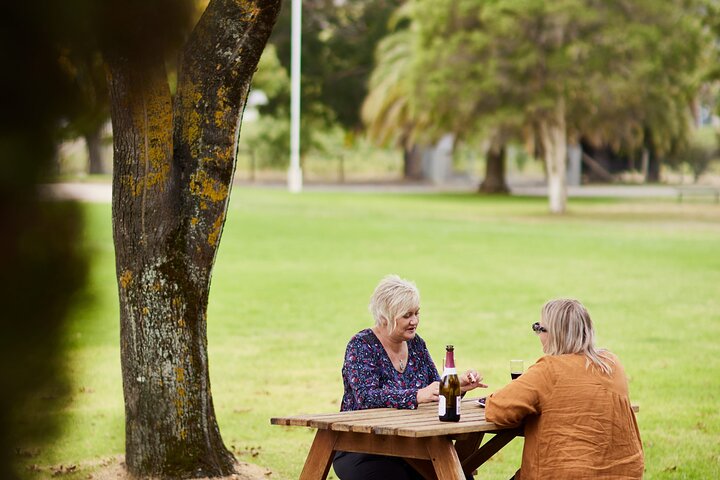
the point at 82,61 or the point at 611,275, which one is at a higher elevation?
the point at 82,61

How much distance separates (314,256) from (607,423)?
18148 mm

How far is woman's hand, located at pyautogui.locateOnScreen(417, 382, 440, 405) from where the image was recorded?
5.29 metres

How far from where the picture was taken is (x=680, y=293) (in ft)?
57.7

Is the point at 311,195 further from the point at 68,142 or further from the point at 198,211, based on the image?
the point at 68,142

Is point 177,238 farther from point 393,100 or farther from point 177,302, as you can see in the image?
point 393,100

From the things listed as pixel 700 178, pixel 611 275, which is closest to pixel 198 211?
pixel 611 275

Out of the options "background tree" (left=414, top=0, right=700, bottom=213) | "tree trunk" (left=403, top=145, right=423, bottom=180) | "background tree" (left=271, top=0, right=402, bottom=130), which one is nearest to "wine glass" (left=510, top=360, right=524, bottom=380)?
"background tree" (left=414, top=0, right=700, bottom=213)

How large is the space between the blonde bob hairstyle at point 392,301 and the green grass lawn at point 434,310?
4.56ft

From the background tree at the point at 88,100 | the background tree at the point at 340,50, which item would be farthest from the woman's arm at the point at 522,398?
the background tree at the point at 340,50

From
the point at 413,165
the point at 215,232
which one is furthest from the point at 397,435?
the point at 413,165

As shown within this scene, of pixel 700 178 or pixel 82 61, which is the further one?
pixel 700 178

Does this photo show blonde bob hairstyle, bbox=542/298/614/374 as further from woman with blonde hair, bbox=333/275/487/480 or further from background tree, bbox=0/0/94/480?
background tree, bbox=0/0/94/480

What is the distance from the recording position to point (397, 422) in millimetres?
4801

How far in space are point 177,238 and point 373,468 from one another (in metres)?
1.82
